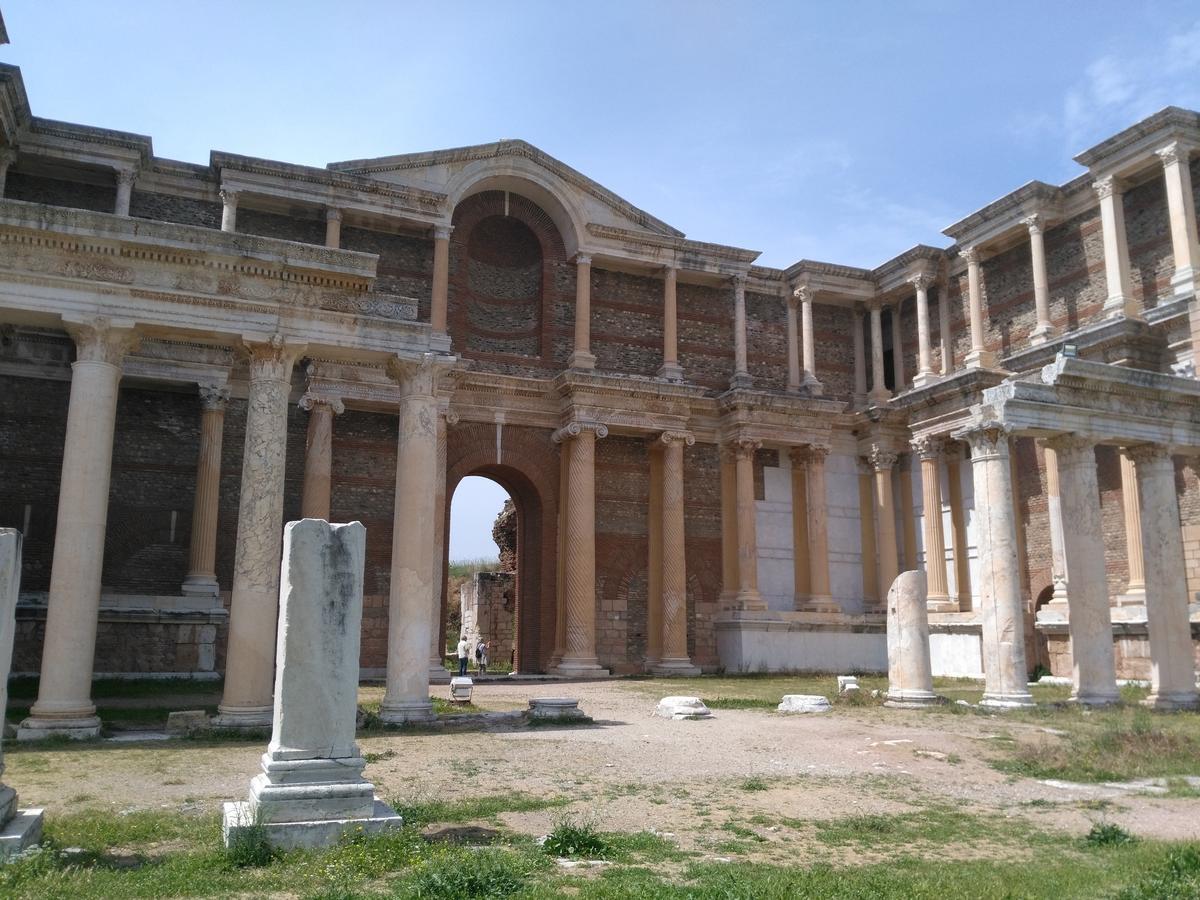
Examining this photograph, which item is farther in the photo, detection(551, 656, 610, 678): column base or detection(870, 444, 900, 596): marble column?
detection(870, 444, 900, 596): marble column

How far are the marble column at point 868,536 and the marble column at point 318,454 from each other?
1697cm

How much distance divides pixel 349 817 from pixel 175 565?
725 inches

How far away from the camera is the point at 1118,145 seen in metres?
24.4

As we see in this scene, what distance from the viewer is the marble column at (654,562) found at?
27.9 meters

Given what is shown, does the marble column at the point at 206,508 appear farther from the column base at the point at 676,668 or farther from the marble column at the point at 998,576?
the marble column at the point at 998,576

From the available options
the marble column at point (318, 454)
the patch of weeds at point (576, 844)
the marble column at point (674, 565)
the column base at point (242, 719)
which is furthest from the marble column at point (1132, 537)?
the patch of weeds at point (576, 844)

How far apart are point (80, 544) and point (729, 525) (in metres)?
19.7

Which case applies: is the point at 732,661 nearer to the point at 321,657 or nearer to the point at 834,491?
the point at 834,491

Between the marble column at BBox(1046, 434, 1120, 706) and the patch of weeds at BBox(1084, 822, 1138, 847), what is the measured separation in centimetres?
1118

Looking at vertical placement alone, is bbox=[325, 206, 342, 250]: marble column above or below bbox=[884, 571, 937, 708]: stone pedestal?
above

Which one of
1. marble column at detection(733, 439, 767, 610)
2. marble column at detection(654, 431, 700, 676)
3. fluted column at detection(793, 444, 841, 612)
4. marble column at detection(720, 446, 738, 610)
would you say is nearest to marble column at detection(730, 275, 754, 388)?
marble column at detection(733, 439, 767, 610)

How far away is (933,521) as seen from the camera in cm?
2847

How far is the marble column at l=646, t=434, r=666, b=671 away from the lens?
91.6ft

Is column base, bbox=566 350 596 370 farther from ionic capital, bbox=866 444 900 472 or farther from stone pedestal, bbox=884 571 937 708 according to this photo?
stone pedestal, bbox=884 571 937 708
